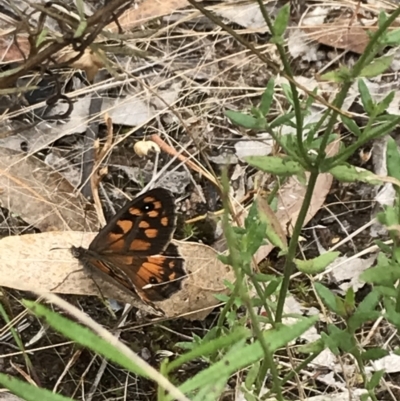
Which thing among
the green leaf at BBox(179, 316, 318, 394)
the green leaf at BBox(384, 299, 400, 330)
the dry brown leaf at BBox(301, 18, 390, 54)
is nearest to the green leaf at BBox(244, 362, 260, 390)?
the green leaf at BBox(384, 299, 400, 330)

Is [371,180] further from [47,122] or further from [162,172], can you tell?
[47,122]

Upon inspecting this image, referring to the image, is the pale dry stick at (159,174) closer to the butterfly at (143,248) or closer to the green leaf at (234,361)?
the butterfly at (143,248)

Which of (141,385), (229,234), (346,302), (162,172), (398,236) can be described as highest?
(229,234)

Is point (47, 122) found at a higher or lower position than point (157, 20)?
lower

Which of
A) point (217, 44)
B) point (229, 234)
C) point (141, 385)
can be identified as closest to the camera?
point (229, 234)

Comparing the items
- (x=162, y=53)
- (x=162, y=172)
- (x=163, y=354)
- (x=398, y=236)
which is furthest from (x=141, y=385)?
(x=162, y=53)

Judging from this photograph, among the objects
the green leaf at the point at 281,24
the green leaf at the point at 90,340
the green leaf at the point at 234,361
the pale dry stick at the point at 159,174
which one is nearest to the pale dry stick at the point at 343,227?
the pale dry stick at the point at 159,174
